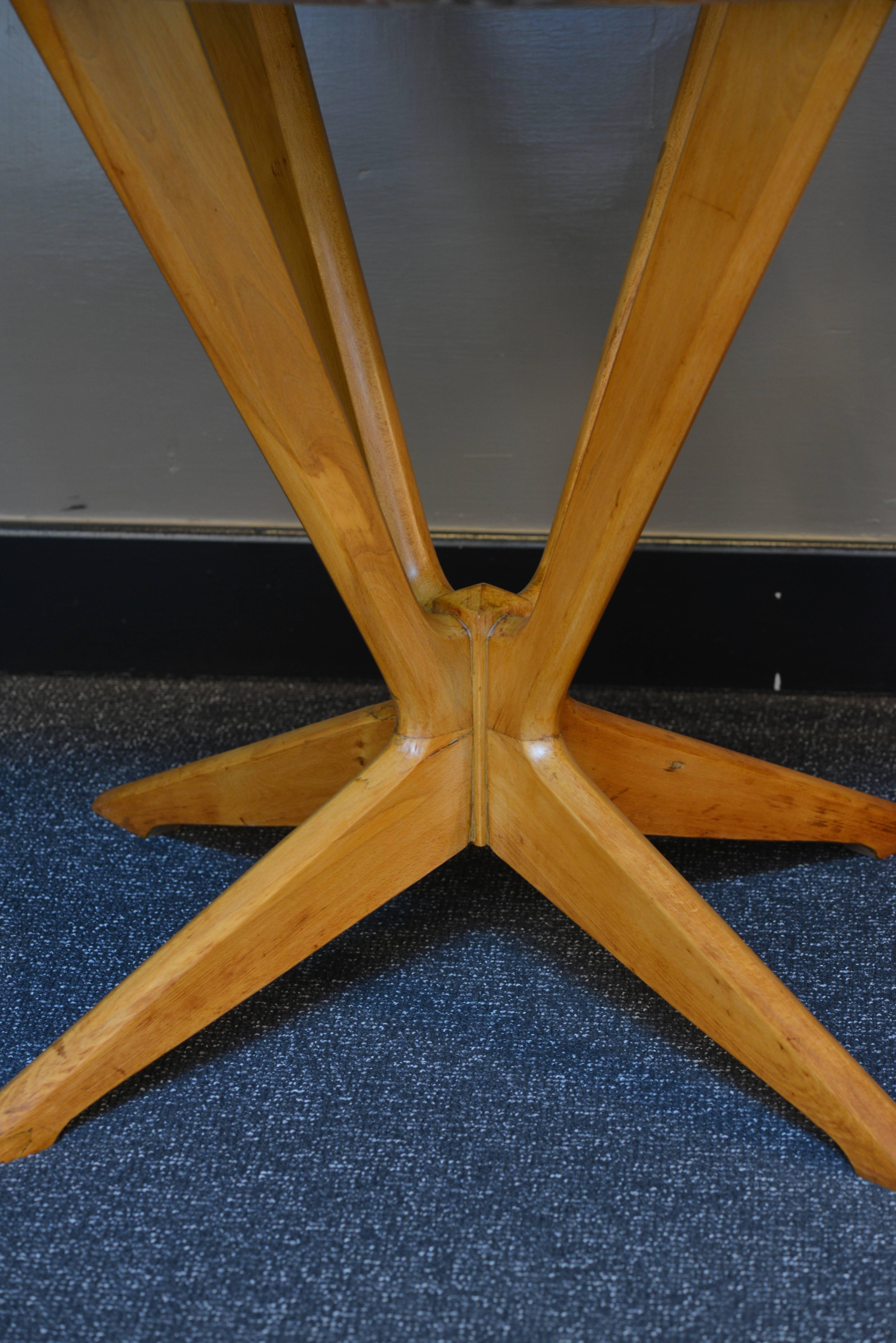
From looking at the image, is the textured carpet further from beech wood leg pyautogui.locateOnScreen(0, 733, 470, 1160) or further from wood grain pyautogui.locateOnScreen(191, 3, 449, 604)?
wood grain pyautogui.locateOnScreen(191, 3, 449, 604)

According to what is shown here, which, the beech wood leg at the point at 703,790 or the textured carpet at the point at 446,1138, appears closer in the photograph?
the textured carpet at the point at 446,1138

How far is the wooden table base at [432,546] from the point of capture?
1.40 ft

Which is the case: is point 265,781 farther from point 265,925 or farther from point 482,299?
point 482,299

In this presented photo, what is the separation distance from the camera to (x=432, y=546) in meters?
0.71

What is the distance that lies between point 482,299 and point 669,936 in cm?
61

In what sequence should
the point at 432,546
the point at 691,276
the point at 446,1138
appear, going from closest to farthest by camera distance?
the point at 691,276 → the point at 446,1138 → the point at 432,546

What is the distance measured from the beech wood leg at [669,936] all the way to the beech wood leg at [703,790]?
76mm

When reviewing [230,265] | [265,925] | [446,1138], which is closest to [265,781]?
[265,925]

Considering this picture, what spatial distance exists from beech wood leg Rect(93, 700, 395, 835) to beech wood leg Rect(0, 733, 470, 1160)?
66 mm

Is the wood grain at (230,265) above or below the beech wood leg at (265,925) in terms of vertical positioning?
above

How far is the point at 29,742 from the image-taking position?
991 millimetres

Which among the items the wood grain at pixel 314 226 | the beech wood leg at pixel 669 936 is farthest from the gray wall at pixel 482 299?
the beech wood leg at pixel 669 936

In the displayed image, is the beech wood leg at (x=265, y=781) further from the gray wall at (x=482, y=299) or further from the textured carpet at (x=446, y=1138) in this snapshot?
the gray wall at (x=482, y=299)

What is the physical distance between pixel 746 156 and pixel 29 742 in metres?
0.80
